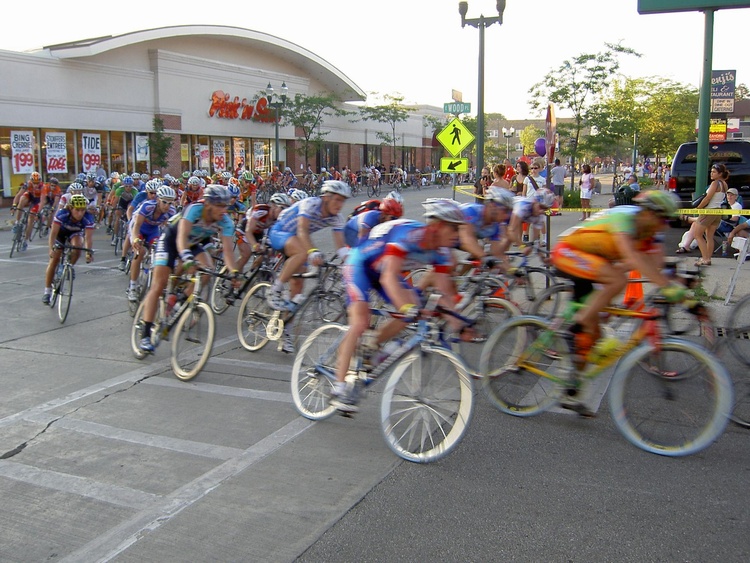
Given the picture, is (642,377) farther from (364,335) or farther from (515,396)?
(364,335)

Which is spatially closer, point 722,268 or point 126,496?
point 126,496

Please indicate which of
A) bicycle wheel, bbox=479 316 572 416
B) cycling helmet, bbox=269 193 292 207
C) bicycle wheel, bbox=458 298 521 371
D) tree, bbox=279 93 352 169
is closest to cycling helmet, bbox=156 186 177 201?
cycling helmet, bbox=269 193 292 207

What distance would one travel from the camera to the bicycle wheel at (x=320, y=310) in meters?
7.92

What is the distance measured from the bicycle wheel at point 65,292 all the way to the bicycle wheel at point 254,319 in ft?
9.65

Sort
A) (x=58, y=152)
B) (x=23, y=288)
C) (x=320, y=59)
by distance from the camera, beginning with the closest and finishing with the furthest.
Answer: (x=23, y=288) → (x=58, y=152) → (x=320, y=59)

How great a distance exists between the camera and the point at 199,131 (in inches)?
1554

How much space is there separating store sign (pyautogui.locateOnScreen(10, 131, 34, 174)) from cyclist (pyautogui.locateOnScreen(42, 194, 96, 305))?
70.9ft

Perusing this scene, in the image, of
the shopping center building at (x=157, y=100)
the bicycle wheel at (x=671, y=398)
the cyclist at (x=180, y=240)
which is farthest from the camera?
the shopping center building at (x=157, y=100)

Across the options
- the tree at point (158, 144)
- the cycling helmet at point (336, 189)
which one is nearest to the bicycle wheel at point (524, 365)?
the cycling helmet at point (336, 189)

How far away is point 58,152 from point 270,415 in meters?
28.8

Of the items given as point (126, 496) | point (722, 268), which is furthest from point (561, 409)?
point (722, 268)

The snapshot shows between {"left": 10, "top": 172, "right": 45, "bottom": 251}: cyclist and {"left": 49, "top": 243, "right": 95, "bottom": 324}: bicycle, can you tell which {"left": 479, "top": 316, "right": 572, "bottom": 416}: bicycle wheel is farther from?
{"left": 10, "top": 172, "right": 45, "bottom": 251}: cyclist

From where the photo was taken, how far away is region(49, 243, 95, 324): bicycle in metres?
9.84

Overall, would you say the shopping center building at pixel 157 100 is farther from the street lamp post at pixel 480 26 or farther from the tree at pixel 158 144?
the street lamp post at pixel 480 26
